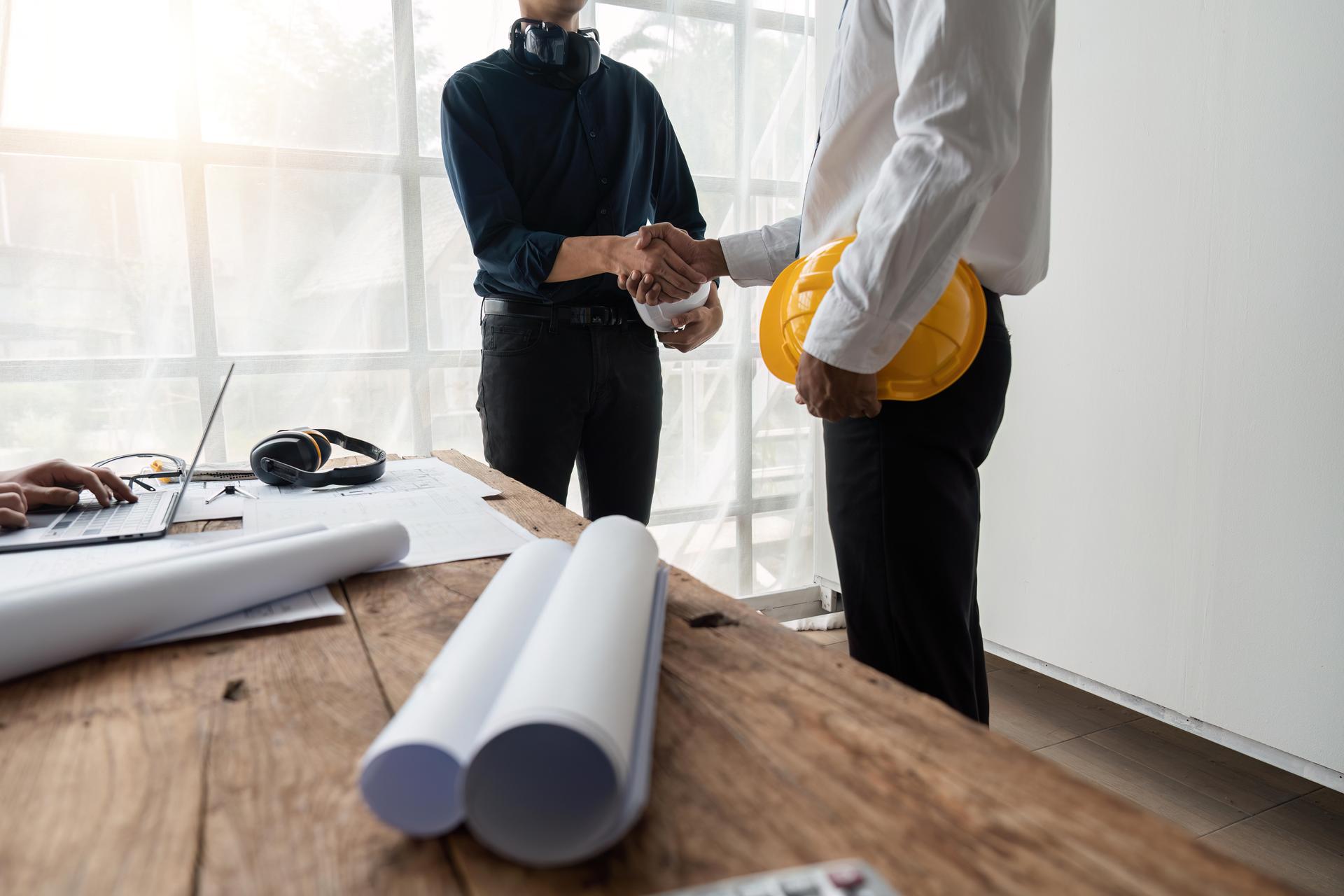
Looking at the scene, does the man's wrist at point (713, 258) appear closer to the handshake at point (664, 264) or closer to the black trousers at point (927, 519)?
the handshake at point (664, 264)

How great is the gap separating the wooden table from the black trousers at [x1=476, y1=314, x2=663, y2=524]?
1179 millimetres

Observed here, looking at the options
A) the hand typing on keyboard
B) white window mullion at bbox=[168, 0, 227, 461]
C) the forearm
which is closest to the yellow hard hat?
the forearm

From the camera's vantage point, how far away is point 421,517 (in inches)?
37.8

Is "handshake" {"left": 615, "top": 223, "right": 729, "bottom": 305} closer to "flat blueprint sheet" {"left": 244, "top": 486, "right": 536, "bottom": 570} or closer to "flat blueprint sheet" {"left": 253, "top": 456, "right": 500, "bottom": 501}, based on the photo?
"flat blueprint sheet" {"left": 253, "top": 456, "right": 500, "bottom": 501}

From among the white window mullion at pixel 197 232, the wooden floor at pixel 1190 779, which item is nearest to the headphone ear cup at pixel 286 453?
the white window mullion at pixel 197 232

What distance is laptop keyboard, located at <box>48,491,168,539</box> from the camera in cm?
87

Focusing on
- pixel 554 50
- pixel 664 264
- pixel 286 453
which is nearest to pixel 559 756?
pixel 286 453

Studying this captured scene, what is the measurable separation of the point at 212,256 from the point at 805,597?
86.8 inches

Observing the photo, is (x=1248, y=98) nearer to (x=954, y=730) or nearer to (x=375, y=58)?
(x=954, y=730)

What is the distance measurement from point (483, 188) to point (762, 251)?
621mm

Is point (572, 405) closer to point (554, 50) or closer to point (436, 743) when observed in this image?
point (554, 50)

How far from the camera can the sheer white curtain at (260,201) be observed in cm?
200

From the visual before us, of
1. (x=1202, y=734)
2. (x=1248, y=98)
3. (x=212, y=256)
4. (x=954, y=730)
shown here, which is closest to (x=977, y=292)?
(x=954, y=730)

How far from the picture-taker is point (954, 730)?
414 mm
